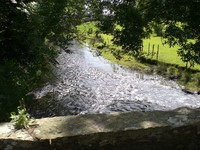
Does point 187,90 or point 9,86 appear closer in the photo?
point 9,86

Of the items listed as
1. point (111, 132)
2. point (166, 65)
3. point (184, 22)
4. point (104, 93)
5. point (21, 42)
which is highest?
point (184, 22)

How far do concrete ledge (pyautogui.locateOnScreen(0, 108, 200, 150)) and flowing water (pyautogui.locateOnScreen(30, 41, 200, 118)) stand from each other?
9319 mm

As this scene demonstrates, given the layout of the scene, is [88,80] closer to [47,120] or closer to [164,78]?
[164,78]

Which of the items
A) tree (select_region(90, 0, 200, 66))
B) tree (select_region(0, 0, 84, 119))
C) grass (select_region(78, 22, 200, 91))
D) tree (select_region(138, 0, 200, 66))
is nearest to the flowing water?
grass (select_region(78, 22, 200, 91))

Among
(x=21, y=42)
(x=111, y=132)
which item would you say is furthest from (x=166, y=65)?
(x=111, y=132)

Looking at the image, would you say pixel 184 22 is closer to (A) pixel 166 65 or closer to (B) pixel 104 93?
(B) pixel 104 93

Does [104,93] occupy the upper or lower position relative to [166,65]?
lower

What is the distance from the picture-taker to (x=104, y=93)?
17.2m

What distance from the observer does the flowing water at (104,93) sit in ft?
47.2

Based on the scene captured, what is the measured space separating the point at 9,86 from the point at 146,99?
1098 centimetres

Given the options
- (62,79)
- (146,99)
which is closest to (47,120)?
(146,99)

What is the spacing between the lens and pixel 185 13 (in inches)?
333

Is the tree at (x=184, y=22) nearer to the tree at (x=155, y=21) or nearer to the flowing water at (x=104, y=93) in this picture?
the tree at (x=155, y=21)

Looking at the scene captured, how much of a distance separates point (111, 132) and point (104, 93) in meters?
13.5
